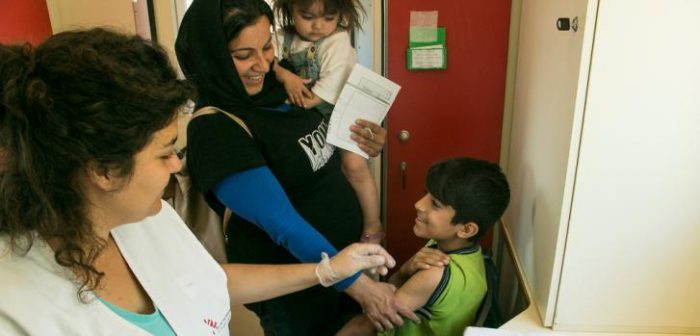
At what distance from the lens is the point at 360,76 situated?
1.61 metres

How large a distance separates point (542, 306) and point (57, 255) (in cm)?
97

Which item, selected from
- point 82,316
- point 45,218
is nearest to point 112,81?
point 45,218

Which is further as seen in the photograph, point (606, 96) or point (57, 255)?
point (606, 96)

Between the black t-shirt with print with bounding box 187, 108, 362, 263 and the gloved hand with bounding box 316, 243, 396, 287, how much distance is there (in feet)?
0.72

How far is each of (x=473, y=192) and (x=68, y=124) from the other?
934 mm

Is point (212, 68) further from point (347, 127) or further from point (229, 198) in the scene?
point (347, 127)

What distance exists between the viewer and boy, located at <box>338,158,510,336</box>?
1252mm

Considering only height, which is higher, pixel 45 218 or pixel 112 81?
pixel 112 81

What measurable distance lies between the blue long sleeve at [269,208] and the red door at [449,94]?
3.13 ft

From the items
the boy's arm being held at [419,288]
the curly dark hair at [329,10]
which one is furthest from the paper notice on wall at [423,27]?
the boy's arm being held at [419,288]

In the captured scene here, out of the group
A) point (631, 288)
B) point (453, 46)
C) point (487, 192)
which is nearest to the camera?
point (631, 288)

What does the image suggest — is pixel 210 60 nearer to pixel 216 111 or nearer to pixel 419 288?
pixel 216 111

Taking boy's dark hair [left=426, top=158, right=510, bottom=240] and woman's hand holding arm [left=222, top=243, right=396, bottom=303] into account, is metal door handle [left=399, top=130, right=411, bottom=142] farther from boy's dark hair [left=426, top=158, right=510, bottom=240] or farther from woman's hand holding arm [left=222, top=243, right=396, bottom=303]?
woman's hand holding arm [left=222, top=243, right=396, bottom=303]

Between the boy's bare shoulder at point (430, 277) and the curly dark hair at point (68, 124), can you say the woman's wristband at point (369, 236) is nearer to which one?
the boy's bare shoulder at point (430, 277)
